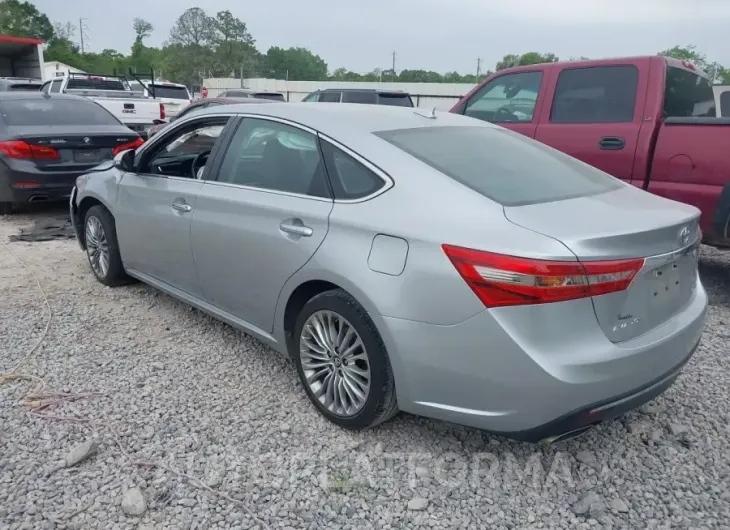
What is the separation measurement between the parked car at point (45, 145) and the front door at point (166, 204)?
3.13 metres

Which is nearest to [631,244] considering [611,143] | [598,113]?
[611,143]

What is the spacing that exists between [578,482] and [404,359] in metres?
0.97

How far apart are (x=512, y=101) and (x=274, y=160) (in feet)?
11.2

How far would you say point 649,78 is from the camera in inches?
202

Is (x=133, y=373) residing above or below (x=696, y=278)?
below

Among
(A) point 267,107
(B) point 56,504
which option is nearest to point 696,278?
(A) point 267,107

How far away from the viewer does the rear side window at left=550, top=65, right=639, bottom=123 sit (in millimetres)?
5219

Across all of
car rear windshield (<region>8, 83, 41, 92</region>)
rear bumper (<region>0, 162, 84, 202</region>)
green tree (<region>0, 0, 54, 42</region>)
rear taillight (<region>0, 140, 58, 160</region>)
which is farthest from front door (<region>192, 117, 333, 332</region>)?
green tree (<region>0, 0, 54, 42</region>)

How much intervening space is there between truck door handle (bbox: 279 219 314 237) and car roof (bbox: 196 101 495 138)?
48 centimetres

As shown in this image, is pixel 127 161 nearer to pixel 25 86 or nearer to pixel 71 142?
pixel 71 142

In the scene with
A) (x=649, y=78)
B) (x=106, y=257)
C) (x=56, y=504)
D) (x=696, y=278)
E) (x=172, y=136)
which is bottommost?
(x=56, y=504)

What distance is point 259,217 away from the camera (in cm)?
333

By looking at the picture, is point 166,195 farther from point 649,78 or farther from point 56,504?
point 649,78

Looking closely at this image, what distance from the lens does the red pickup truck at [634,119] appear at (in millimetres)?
4586
